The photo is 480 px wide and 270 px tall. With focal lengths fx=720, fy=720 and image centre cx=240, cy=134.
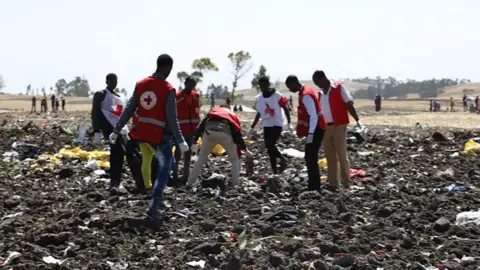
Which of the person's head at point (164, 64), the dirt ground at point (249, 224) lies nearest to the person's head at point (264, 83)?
the dirt ground at point (249, 224)

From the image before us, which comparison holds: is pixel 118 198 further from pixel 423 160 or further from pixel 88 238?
pixel 423 160

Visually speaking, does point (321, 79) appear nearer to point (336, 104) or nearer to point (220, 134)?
point (336, 104)

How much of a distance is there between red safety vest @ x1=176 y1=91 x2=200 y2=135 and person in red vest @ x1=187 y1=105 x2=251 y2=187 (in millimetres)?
916

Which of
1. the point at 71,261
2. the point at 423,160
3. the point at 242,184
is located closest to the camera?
the point at 71,261

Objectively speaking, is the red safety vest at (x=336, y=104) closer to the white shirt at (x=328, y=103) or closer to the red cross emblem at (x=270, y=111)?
the white shirt at (x=328, y=103)

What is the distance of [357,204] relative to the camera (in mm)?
7969

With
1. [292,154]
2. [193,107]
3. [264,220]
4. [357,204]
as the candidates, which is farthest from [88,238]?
[292,154]

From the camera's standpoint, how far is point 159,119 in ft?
22.8

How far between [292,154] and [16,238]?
8010 mm

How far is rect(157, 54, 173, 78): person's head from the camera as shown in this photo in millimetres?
6949

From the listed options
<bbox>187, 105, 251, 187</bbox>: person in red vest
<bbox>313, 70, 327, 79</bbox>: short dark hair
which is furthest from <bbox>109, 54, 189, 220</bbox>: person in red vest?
<bbox>313, 70, 327, 79</bbox>: short dark hair

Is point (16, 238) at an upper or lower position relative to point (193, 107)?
lower

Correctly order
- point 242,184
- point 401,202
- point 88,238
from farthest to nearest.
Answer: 1. point 242,184
2. point 401,202
3. point 88,238

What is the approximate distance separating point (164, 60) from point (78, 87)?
129m
